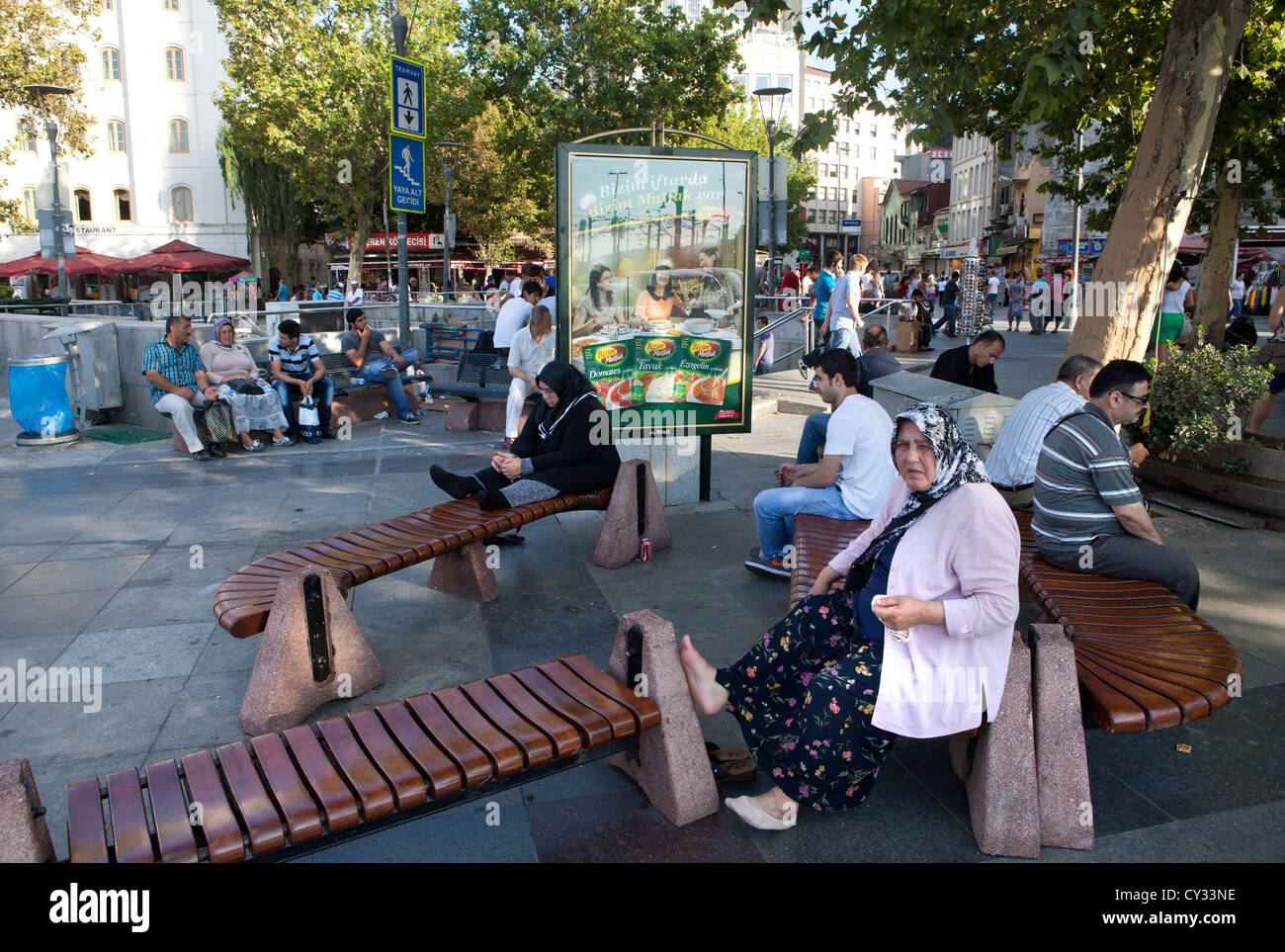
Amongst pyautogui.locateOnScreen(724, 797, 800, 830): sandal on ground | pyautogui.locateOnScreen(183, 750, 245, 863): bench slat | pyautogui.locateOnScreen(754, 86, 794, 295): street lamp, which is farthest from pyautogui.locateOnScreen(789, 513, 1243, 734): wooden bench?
pyautogui.locateOnScreen(754, 86, 794, 295): street lamp

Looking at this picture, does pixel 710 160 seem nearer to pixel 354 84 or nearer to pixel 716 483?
pixel 716 483

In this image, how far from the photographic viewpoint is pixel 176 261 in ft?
120

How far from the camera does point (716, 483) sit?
7914mm

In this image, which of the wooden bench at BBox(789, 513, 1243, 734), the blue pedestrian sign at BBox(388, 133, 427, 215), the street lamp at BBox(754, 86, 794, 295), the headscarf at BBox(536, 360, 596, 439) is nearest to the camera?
the wooden bench at BBox(789, 513, 1243, 734)

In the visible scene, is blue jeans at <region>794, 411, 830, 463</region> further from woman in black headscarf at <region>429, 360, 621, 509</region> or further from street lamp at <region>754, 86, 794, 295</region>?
street lamp at <region>754, 86, 794, 295</region>

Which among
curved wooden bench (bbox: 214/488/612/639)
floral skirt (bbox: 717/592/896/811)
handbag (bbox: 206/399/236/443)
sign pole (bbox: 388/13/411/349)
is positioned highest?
sign pole (bbox: 388/13/411/349)

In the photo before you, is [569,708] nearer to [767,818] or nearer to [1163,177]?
[767,818]

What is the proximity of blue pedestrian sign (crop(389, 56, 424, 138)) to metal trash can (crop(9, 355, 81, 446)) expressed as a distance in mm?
4445

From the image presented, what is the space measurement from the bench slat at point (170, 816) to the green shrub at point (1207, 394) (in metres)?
6.89

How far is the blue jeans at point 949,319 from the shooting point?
24.8m

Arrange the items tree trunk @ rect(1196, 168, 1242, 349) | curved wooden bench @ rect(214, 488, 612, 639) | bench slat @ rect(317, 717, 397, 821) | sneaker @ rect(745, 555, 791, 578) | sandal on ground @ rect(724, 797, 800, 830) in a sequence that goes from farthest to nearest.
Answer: tree trunk @ rect(1196, 168, 1242, 349) → sneaker @ rect(745, 555, 791, 578) → curved wooden bench @ rect(214, 488, 612, 639) → sandal on ground @ rect(724, 797, 800, 830) → bench slat @ rect(317, 717, 397, 821)

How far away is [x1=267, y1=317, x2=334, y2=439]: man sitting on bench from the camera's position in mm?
9805

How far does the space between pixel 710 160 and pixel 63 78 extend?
21977 millimetres

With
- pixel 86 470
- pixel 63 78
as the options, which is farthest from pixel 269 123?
pixel 86 470
